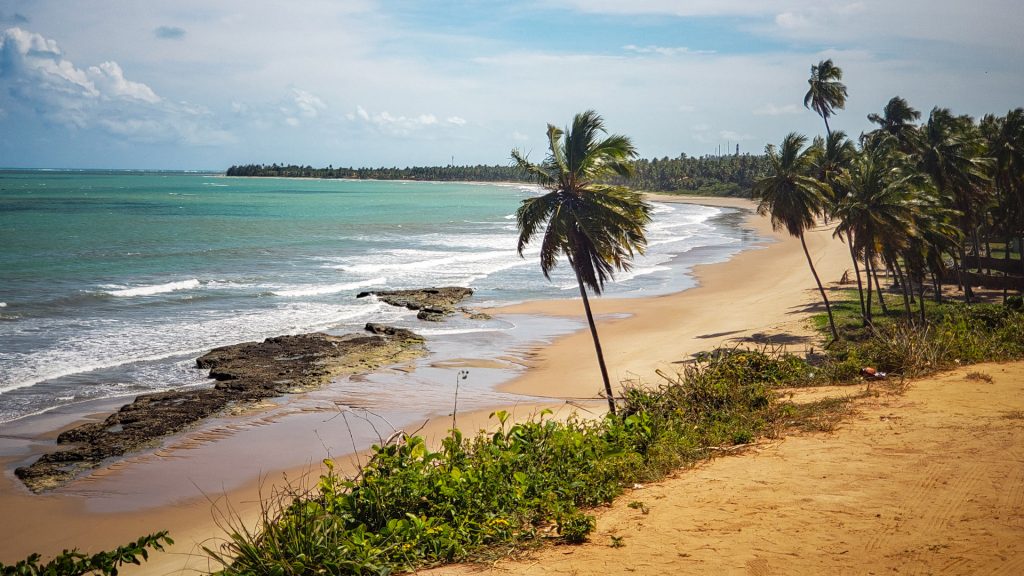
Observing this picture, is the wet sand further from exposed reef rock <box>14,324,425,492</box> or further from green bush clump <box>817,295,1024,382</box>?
green bush clump <box>817,295,1024,382</box>

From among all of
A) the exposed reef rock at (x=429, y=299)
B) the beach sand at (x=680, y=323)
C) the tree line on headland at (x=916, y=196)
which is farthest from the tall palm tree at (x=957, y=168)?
the exposed reef rock at (x=429, y=299)

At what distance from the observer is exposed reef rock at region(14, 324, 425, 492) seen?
1482cm

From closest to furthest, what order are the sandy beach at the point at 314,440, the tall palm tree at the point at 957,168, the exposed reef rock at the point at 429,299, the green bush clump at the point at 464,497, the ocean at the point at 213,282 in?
the green bush clump at the point at 464,497, the sandy beach at the point at 314,440, the ocean at the point at 213,282, the tall palm tree at the point at 957,168, the exposed reef rock at the point at 429,299

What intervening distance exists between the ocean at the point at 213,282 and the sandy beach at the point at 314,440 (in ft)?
10.6

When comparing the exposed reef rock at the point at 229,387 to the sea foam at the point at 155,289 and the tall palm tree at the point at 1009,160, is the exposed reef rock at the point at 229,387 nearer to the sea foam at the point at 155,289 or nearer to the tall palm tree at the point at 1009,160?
the sea foam at the point at 155,289

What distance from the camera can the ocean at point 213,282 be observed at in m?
21.9

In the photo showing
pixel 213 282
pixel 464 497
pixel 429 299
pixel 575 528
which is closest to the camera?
pixel 575 528

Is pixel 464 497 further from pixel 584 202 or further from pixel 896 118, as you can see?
pixel 896 118

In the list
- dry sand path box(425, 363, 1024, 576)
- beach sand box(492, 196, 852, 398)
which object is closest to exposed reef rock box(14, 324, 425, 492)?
beach sand box(492, 196, 852, 398)

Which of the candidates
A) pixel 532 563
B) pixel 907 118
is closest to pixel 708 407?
pixel 532 563

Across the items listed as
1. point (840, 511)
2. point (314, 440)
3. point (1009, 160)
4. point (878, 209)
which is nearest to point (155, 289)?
point (314, 440)

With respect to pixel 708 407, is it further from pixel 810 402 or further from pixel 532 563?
pixel 532 563

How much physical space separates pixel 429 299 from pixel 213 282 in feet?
38.8

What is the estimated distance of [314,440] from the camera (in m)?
16.0
